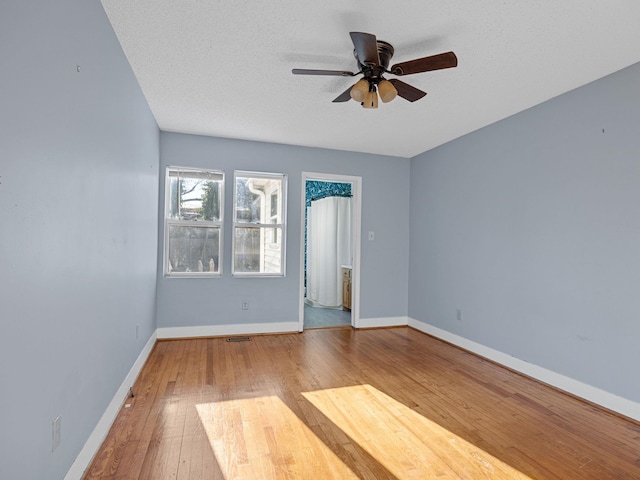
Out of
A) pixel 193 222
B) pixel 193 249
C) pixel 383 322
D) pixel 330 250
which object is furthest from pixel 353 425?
pixel 330 250

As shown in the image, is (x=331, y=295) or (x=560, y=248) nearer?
(x=560, y=248)

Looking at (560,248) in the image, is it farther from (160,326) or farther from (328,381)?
(160,326)

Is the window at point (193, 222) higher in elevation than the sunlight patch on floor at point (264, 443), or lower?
higher

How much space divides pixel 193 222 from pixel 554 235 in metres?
3.95

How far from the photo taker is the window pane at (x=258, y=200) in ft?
15.0

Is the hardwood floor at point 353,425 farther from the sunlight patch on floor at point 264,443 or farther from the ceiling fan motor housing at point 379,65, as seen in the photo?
the ceiling fan motor housing at point 379,65

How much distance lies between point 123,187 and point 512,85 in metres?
3.23

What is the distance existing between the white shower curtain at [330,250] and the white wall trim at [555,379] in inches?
97.6

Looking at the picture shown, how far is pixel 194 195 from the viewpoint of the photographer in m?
4.41

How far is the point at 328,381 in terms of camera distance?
306 centimetres

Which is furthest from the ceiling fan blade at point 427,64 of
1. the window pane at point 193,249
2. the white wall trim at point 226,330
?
the white wall trim at point 226,330

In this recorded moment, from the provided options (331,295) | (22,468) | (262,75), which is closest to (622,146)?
(262,75)

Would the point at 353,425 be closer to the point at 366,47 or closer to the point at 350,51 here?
the point at 366,47

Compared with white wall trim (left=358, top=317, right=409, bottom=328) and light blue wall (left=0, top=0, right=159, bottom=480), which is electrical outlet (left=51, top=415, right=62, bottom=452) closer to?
light blue wall (left=0, top=0, right=159, bottom=480)
